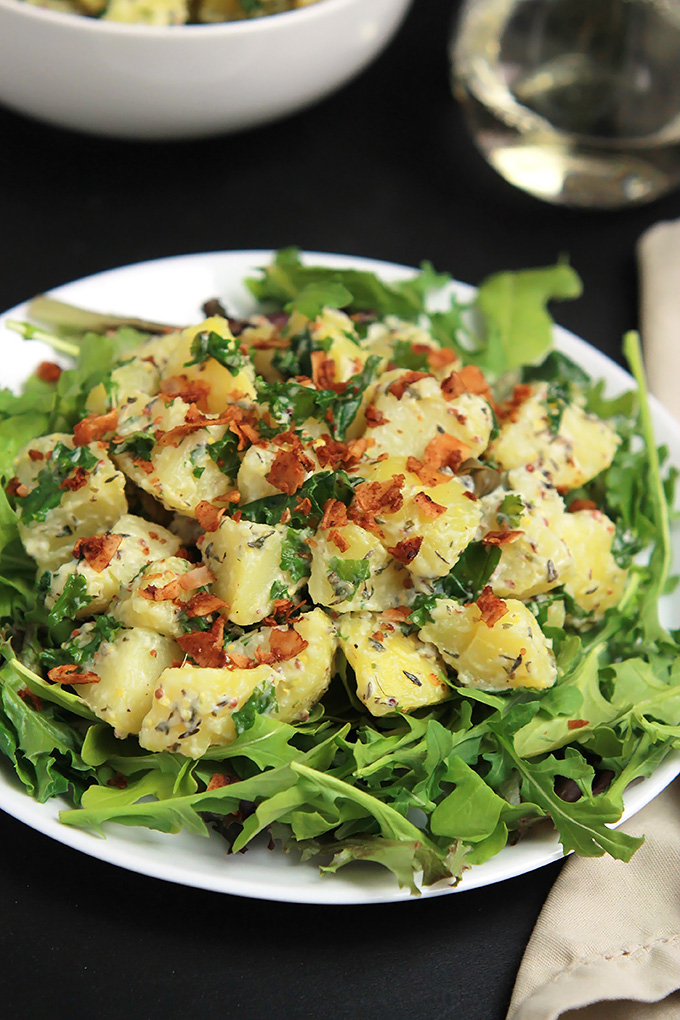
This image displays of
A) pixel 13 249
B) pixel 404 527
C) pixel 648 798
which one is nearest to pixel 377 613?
pixel 404 527

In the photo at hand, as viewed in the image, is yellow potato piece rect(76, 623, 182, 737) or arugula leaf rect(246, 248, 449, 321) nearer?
yellow potato piece rect(76, 623, 182, 737)

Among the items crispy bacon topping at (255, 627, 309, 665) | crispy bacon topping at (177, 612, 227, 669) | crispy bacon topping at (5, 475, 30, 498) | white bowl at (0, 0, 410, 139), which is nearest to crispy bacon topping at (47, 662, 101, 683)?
crispy bacon topping at (177, 612, 227, 669)

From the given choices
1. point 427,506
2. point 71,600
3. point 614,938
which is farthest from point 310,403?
point 614,938

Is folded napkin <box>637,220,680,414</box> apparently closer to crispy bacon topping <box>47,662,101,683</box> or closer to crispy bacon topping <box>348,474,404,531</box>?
crispy bacon topping <box>348,474,404,531</box>

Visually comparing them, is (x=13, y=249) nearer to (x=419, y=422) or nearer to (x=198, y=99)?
(x=198, y=99)

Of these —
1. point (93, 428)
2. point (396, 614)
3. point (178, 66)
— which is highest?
point (178, 66)

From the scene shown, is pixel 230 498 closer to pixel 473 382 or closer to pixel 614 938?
pixel 473 382

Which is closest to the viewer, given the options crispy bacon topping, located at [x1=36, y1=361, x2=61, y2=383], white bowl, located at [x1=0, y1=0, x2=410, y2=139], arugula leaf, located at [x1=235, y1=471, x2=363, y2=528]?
arugula leaf, located at [x1=235, y1=471, x2=363, y2=528]

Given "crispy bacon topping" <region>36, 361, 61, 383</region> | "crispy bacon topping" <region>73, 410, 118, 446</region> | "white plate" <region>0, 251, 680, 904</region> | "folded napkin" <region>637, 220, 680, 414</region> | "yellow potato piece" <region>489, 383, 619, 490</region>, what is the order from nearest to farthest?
1. "white plate" <region>0, 251, 680, 904</region>
2. "crispy bacon topping" <region>73, 410, 118, 446</region>
3. "yellow potato piece" <region>489, 383, 619, 490</region>
4. "crispy bacon topping" <region>36, 361, 61, 383</region>
5. "folded napkin" <region>637, 220, 680, 414</region>
